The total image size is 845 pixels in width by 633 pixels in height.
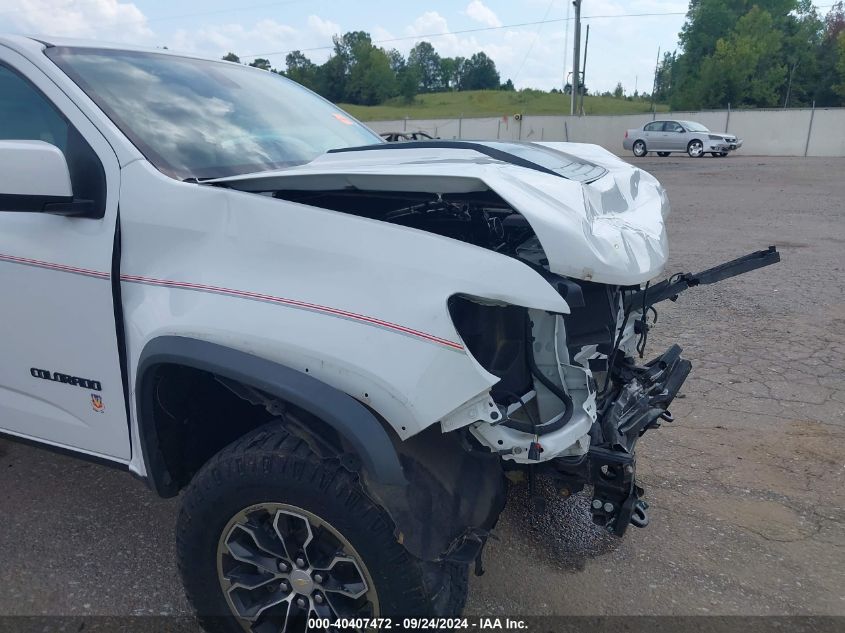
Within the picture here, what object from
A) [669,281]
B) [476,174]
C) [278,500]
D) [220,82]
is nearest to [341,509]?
[278,500]

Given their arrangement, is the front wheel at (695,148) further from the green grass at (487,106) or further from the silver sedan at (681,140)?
the green grass at (487,106)

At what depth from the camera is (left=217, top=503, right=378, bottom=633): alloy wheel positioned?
6.87 ft

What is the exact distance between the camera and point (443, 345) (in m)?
1.87

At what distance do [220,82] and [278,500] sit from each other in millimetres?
2037

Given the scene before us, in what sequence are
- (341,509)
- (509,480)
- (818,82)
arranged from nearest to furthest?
1. (341,509)
2. (509,480)
3. (818,82)

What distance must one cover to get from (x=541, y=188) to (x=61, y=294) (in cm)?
170

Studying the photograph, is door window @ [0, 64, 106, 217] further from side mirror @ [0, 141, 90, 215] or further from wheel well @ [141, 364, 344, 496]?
wheel well @ [141, 364, 344, 496]

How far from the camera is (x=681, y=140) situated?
28.8 metres

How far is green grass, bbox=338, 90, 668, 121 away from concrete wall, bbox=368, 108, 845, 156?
15405 millimetres

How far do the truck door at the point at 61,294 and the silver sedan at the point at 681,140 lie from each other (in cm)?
2974

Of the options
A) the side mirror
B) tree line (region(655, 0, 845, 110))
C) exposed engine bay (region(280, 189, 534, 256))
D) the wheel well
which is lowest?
the wheel well

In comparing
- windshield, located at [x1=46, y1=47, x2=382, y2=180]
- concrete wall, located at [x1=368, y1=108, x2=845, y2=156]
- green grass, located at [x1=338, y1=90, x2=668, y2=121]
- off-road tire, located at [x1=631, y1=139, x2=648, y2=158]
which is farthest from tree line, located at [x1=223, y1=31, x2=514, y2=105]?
windshield, located at [x1=46, y1=47, x2=382, y2=180]

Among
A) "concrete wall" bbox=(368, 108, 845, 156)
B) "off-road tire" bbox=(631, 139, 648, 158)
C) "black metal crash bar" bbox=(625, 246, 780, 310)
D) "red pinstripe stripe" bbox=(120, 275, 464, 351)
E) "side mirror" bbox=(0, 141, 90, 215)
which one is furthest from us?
"concrete wall" bbox=(368, 108, 845, 156)

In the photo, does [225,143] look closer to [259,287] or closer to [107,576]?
[259,287]
